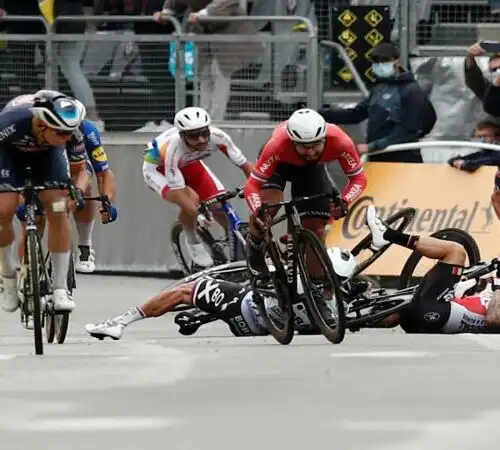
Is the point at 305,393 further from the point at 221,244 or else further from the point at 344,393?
the point at 221,244

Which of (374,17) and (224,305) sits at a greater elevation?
(374,17)

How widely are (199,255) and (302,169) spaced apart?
11.7 ft

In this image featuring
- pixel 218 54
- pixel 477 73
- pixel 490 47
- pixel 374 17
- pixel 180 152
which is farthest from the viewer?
pixel 218 54

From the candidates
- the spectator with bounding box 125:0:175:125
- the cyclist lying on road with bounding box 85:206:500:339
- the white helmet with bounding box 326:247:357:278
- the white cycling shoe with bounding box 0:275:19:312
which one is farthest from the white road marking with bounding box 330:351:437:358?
the spectator with bounding box 125:0:175:125

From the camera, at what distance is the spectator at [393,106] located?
1716 centimetres

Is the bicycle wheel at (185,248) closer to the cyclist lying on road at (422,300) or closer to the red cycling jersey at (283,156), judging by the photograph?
the red cycling jersey at (283,156)

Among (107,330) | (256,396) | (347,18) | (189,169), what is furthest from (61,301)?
(347,18)

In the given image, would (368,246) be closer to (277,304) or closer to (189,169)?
(277,304)

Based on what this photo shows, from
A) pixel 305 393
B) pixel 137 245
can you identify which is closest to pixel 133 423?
pixel 305 393

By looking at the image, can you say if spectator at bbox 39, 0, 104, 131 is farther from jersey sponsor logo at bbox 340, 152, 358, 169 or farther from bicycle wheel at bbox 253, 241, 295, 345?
bicycle wheel at bbox 253, 241, 295, 345

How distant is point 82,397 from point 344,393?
1236 mm

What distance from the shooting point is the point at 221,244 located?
1659cm

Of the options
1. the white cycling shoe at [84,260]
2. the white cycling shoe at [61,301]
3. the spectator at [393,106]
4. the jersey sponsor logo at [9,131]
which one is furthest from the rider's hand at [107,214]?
the spectator at [393,106]

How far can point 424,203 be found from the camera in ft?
55.5
